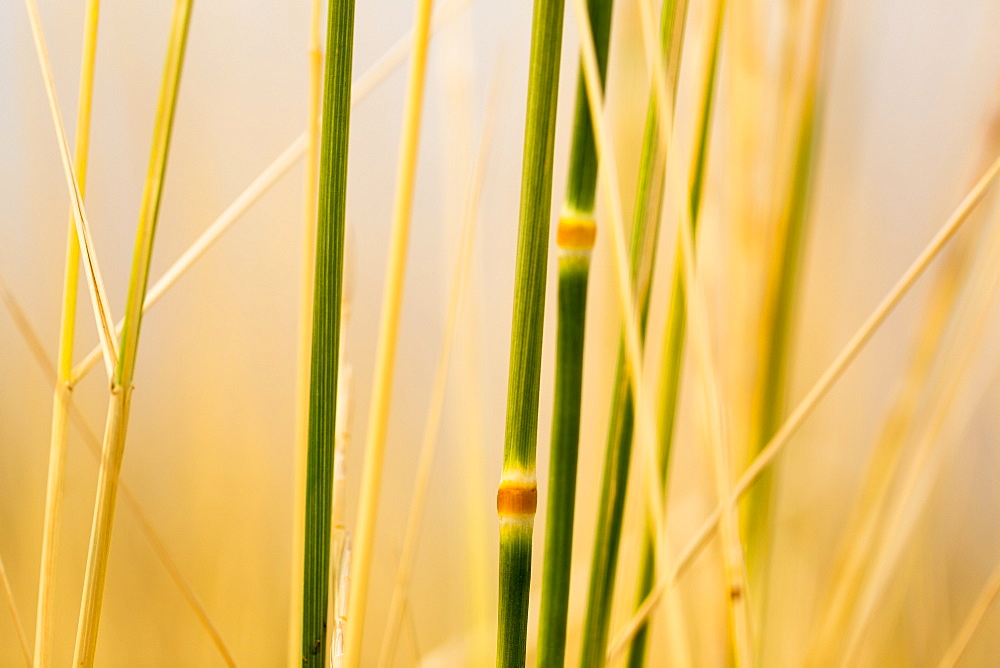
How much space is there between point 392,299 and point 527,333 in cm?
5

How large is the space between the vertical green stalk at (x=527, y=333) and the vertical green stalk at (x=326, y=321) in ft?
0.21

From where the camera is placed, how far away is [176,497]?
2.94 feet

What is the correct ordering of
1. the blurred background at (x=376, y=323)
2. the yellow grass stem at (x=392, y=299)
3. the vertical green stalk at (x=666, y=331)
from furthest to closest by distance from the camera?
the blurred background at (x=376, y=323) → the vertical green stalk at (x=666, y=331) → the yellow grass stem at (x=392, y=299)

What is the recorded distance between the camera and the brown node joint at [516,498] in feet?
0.78

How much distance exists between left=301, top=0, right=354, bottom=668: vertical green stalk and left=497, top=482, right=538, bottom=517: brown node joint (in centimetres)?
7

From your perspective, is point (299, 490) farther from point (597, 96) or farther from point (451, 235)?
point (451, 235)

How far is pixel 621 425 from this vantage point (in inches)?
12.6

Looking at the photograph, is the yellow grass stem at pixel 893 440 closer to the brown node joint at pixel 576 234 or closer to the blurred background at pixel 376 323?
the blurred background at pixel 376 323

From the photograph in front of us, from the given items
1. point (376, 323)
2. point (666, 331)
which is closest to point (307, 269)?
point (666, 331)

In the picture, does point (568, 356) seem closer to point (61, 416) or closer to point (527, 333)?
point (527, 333)

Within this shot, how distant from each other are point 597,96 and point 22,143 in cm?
93

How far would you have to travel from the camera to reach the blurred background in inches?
28.2

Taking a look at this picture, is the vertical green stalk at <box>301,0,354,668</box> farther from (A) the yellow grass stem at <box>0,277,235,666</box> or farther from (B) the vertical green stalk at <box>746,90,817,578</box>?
(B) the vertical green stalk at <box>746,90,817,578</box>

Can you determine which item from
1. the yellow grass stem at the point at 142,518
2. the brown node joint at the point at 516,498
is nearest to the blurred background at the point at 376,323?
the yellow grass stem at the point at 142,518
